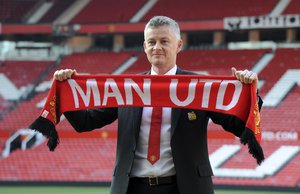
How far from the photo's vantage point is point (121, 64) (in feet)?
75.8

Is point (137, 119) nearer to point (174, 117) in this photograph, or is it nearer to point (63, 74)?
point (174, 117)

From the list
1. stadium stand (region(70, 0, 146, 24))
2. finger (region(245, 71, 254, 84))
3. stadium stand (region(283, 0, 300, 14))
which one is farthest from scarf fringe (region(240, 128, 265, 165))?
stadium stand (region(70, 0, 146, 24))

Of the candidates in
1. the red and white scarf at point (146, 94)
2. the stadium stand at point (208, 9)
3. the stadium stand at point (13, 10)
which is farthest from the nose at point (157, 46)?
the stadium stand at point (13, 10)

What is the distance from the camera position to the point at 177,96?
135 inches

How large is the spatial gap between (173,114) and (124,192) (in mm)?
472

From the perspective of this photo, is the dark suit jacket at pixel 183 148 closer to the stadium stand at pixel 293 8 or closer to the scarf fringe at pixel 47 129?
the scarf fringe at pixel 47 129

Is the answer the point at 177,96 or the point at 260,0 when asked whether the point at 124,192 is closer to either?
the point at 177,96

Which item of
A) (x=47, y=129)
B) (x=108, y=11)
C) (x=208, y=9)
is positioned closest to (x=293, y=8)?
(x=208, y=9)

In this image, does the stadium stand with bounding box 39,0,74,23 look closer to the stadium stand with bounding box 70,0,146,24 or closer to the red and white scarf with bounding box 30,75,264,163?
the stadium stand with bounding box 70,0,146,24

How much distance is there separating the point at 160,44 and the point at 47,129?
81 cm

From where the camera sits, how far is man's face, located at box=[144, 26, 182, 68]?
3.09m

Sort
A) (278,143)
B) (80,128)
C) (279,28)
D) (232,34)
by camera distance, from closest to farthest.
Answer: (80,128) → (278,143) → (279,28) → (232,34)

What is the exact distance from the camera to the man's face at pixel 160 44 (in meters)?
3.09

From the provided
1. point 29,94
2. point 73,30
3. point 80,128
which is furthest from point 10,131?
point 80,128
